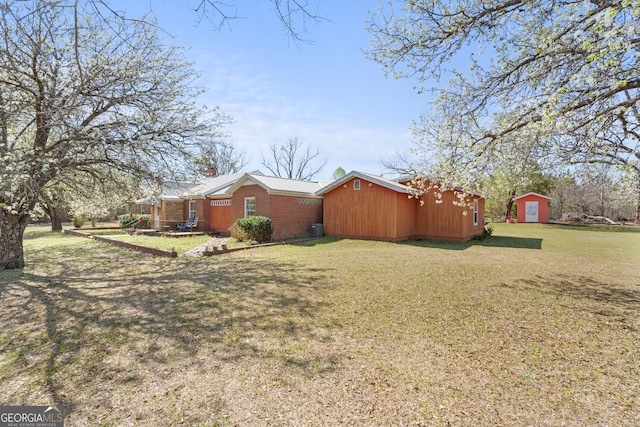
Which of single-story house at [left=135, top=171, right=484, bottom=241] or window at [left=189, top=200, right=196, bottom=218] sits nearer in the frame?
single-story house at [left=135, top=171, right=484, bottom=241]

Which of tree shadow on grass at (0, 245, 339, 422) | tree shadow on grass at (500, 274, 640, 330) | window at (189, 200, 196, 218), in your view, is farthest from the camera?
window at (189, 200, 196, 218)

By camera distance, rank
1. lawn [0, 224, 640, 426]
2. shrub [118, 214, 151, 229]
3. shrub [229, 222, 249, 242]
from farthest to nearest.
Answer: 1. shrub [118, 214, 151, 229]
2. shrub [229, 222, 249, 242]
3. lawn [0, 224, 640, 426]

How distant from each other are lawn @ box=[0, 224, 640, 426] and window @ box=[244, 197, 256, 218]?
8.91 meters

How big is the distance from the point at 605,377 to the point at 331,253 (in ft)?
28.6

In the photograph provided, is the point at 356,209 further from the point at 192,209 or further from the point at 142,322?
the point at 142,322

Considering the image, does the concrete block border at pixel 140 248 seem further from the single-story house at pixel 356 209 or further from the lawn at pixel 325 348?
the lawn at pixel 325 348

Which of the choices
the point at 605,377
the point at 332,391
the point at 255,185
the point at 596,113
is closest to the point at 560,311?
the point at 605,377

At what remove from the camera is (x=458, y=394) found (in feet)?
9.76

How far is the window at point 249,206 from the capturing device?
1662 centimetres

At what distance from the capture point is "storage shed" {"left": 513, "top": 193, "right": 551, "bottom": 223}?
3228 cm

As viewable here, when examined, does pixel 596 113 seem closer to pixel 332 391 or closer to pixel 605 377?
pixel 605 377

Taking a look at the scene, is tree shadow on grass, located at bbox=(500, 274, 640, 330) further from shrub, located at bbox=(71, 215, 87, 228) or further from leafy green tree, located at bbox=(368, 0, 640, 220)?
shrub, located at bbox=(71, 215, 87, 228)

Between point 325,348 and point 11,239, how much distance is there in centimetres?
993

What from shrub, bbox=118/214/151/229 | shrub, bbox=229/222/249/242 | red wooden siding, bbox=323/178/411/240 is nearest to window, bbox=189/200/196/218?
shrub, bbox=118/214/151/229
